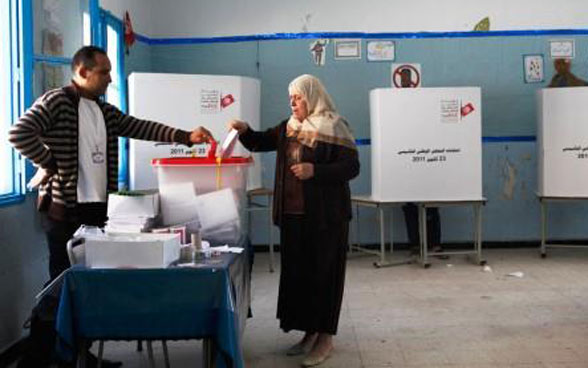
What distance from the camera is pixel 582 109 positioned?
18.7ft

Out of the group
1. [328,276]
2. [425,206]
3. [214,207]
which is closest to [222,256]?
[214,207]

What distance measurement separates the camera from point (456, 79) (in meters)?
6.38

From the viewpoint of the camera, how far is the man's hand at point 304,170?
2.96 meters

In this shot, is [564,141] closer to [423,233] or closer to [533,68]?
[533,68]

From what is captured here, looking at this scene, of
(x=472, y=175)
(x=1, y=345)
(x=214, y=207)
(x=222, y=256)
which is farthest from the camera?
(x=472, y=175)

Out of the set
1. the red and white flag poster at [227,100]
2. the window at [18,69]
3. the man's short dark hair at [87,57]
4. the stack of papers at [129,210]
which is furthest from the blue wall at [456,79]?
the stack of papers at [129,210]

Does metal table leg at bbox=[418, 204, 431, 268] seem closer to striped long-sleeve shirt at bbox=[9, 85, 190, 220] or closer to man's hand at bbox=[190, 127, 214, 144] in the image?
man's hand at bbox=[190, 127, 214, 144]

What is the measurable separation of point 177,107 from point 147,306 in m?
2.86

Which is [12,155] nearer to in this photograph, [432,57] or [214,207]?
[214,207]

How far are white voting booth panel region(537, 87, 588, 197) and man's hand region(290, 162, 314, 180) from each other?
3515 mm

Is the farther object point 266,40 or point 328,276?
point 266,40

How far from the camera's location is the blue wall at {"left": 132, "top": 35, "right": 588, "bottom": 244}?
6.36m

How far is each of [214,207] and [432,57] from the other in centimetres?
431

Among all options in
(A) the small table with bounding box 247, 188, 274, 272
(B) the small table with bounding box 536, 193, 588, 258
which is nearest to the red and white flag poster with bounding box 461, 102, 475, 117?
(B) the small table with bounding box 536, 193, 588, 258
